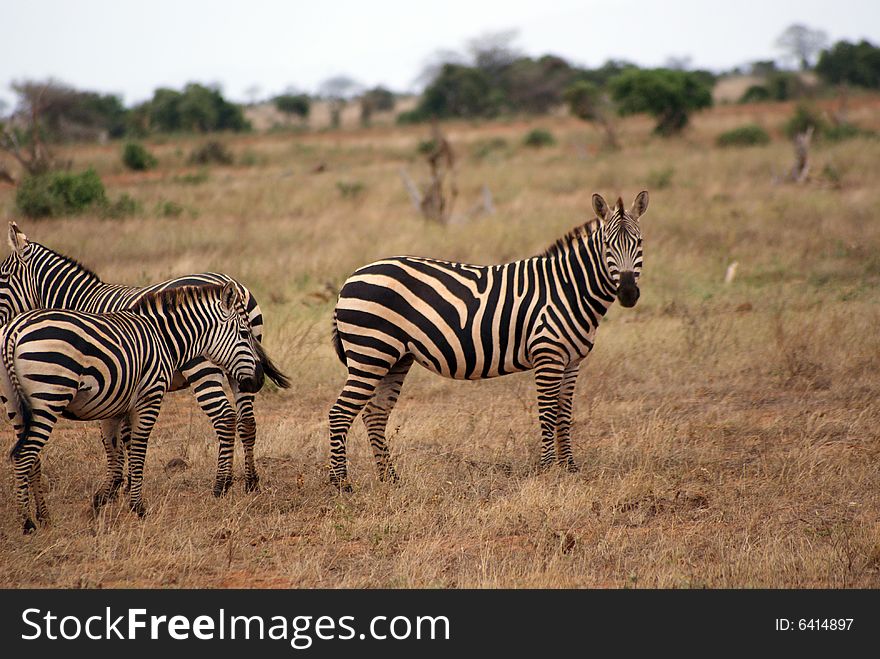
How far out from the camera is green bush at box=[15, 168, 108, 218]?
15.5 meters

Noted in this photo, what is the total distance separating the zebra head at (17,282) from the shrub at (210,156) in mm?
23176

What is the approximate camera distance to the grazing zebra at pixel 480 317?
6.72 meters

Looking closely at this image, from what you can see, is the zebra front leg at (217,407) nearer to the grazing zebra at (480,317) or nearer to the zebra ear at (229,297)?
the zebra ear at (229,297)

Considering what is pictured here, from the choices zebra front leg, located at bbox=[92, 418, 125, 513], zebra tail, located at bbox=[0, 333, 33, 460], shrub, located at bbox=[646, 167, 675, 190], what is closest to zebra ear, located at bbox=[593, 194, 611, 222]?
zebra front leg, located at bbox=[92, 418, 125, 513]

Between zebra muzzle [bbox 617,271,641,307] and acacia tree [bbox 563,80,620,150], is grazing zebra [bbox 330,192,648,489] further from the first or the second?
acacia tree [bbox 563,80,620,150]

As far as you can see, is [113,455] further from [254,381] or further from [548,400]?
[548,400]

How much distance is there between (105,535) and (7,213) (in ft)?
38.5

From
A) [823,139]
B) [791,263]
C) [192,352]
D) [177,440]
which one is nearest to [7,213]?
[177,440]

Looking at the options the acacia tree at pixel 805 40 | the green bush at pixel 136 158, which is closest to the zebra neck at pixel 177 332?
the green bush at pixel 136 158

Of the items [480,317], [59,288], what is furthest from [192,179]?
[480,317]

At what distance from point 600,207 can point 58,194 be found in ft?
39.4

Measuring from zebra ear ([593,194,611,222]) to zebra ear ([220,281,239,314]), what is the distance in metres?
2.70

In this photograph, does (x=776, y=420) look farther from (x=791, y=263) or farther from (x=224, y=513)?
(x=791, y=263)
